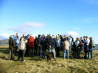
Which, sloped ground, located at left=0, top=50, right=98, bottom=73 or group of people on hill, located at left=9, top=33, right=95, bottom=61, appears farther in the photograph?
group of people on hill, located at left=9, top=33, right=95, bottom=61

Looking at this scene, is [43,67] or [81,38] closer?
[43,67]

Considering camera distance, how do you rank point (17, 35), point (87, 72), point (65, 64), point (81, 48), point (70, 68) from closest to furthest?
point (87, 72) → point (70, 68) → point (65, 64) → point (17, 35) → point (81, 48)

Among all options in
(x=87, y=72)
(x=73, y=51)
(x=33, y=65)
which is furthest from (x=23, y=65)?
(x=73, y=51)

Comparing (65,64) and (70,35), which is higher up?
(70,35)

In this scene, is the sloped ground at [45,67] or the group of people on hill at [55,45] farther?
the group of people on hill at [55,45]

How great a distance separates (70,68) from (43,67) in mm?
2130

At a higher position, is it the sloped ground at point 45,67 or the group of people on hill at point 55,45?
the group of people on hill at point 55,45

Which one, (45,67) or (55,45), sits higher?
(55,45)

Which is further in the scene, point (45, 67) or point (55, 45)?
point (55, 45)

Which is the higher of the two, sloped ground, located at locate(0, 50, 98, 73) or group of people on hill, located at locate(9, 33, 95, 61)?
group of people on hill, located at locate(9, 33, 95, 61)

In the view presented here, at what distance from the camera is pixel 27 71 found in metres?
17.1

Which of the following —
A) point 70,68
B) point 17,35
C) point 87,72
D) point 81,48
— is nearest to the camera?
point 87,72

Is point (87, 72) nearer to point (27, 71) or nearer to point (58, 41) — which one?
point (27, 71)

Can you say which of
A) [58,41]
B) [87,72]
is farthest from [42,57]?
[87,72]
